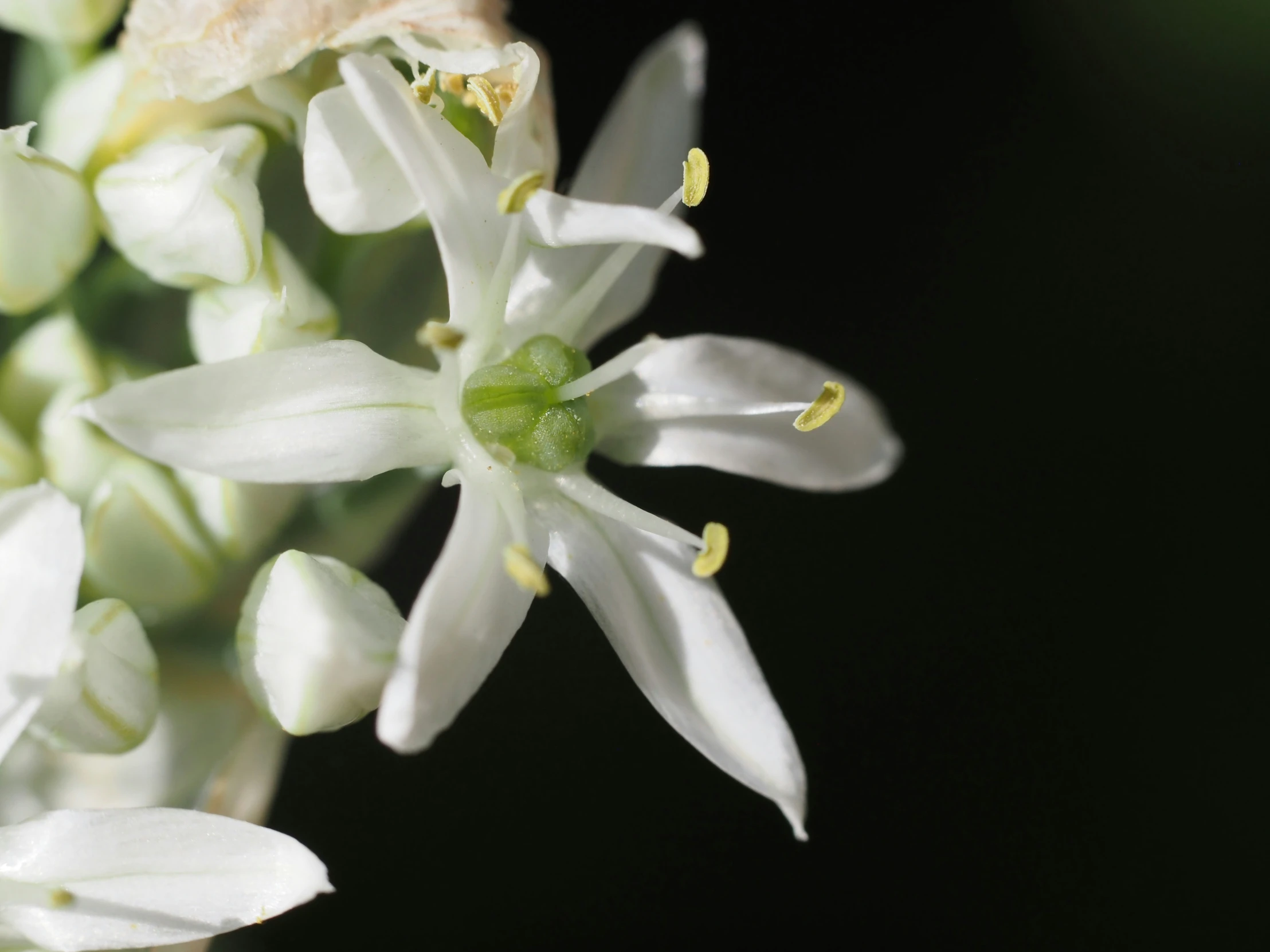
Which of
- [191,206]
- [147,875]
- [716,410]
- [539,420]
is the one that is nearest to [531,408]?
[539,420]

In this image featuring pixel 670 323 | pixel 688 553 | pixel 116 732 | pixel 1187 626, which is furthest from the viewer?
pixel 670 323

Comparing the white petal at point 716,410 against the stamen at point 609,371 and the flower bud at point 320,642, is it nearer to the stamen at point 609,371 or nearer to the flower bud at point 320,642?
the stamen at point 609,371

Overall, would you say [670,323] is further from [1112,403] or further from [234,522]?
[234,522]

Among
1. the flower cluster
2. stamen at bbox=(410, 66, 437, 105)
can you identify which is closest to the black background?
the flower cluster

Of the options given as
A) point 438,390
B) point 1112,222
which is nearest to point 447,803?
point 438,390

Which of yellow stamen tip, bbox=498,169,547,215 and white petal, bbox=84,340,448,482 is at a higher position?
yellow stamen tip, bbox=498,169,547,215

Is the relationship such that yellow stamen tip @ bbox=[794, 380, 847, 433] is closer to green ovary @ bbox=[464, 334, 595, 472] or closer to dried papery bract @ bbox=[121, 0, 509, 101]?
green ovary @ bbox=[464, 334, 595, 472]

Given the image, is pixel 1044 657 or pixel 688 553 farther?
pixel 1044 657

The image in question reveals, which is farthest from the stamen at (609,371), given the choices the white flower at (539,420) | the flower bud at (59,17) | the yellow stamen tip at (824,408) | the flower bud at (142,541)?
the flower bud at (59,17)
